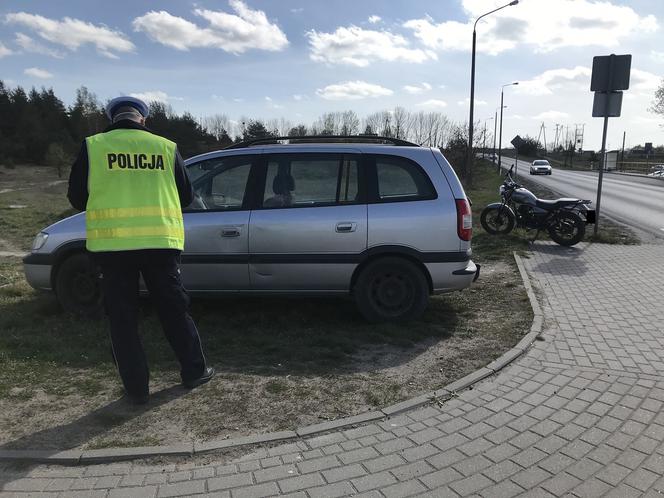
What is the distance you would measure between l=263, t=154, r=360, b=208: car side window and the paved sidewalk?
2268mm

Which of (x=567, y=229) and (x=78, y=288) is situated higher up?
(x=78, y=288)

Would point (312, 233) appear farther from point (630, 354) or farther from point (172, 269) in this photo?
point (630, 354)

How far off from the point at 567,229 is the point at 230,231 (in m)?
7.51

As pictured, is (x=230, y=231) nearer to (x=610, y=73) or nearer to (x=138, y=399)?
(x=138, y=399)

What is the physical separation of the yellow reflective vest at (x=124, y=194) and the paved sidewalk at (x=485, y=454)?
1.37 m

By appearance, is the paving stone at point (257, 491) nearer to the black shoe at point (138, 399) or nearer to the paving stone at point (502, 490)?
the paving stone at point (502, 490)

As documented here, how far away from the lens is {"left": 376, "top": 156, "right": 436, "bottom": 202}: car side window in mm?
5070

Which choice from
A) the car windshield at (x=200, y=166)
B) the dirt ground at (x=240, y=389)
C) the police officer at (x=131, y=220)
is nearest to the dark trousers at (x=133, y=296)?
the police officer at (x=131, y=220)

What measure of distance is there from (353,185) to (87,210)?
254 cm

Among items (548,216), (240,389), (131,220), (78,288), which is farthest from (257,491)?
(548,216)

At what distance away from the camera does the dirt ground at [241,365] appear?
326cm

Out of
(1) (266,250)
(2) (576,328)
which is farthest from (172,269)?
(2) (576,328)

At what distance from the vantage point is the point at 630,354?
444 centimetres

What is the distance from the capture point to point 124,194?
333 cm
